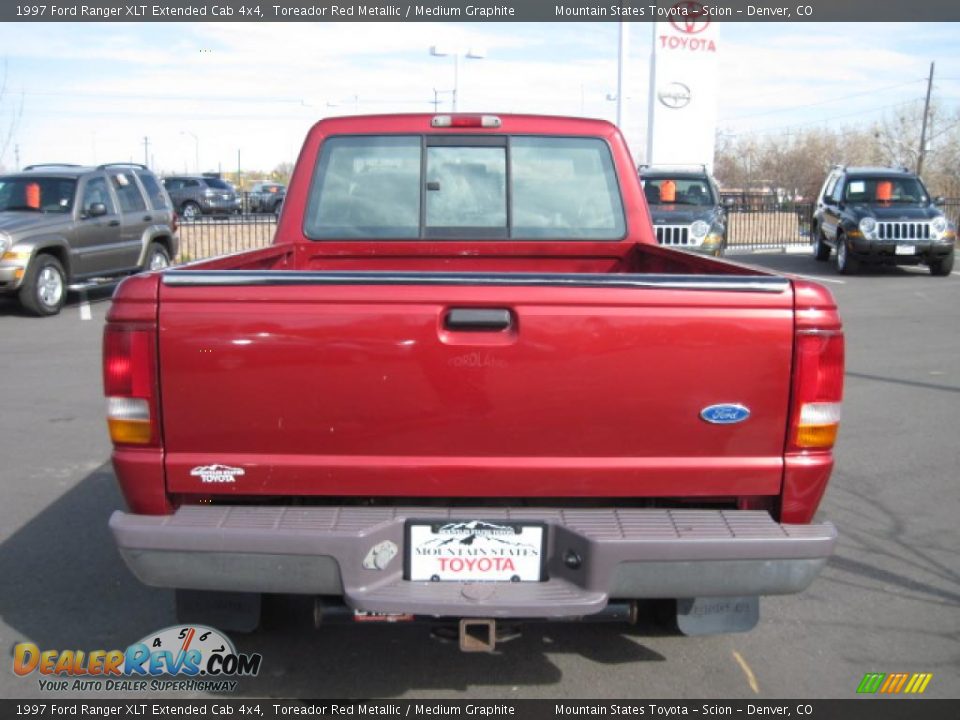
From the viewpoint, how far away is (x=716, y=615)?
3537mm

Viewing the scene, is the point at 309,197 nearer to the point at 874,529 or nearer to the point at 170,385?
the point at 170,385

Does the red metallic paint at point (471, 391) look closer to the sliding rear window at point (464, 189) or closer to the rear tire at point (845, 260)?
the sliding rear window at point (464, 189)

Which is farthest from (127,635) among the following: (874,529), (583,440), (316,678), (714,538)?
(874,529)

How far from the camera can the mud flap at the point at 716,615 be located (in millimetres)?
3498

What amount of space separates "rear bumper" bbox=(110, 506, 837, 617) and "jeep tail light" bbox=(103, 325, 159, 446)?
280 mm

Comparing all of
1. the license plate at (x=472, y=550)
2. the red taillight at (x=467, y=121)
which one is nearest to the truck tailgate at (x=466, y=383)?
the license plate at (x=472, y=550)

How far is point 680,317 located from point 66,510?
13.2 ft

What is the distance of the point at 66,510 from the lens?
5.54m

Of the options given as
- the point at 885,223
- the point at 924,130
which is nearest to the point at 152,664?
the point at 885,223

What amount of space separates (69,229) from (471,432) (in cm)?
1184

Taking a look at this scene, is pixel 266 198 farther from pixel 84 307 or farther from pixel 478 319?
pixel 478 319

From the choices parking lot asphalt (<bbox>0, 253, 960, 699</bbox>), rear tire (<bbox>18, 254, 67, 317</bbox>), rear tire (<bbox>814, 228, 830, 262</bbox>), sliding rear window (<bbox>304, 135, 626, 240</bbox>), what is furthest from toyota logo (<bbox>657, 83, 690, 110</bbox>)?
sliding rear window (<bbox>304, 135, 626, 240</bbox>)
